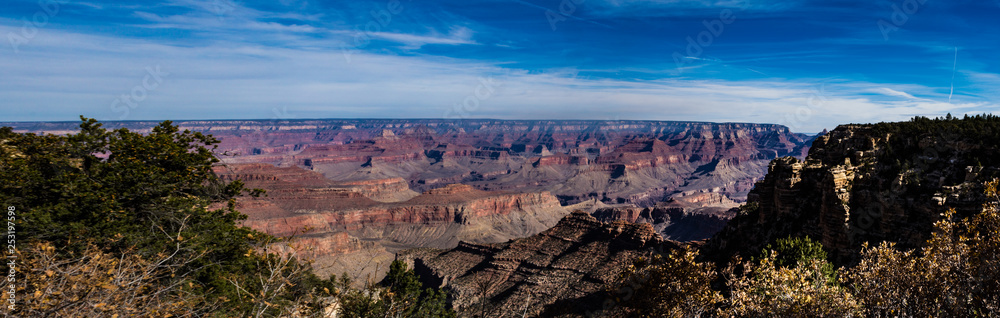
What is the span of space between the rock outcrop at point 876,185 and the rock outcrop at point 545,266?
20.1 meters

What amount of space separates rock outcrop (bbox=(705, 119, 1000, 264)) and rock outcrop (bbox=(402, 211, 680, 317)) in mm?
20127

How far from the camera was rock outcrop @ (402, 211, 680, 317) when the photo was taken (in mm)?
53000

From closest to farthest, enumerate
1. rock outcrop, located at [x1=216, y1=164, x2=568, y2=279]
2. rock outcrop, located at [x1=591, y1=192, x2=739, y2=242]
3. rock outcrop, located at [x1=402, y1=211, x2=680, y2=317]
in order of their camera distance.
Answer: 1. rock outcrop, located at [x1=402, y1=211, x2=680, y2=317]
2. rock outcrop, located at [x1=216, y1=164, x2=568, y2=279]
3. rock outcrop, located at [x1=591, y1=192, x2=739, y2=242]

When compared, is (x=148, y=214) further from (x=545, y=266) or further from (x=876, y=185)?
(x=545, y=266)

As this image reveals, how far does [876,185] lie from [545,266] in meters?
44.1

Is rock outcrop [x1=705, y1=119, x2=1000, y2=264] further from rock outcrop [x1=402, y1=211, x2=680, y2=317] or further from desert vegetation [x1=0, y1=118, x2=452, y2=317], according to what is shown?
desert vegetation [x1=0, y1=118, x2=452, y2=317]

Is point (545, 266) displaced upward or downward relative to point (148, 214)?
downward

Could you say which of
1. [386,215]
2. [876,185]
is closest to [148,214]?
[876,185]

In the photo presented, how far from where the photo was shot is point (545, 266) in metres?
66.0

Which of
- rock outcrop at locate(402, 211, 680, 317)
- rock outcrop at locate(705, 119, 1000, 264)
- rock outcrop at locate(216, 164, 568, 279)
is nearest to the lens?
rock outcrop at locate(705, 119, 1000, 264)

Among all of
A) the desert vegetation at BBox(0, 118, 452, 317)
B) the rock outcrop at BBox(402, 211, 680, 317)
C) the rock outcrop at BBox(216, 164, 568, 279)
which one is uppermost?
the desert vegetation at BBox(0, 118, 452, 317)

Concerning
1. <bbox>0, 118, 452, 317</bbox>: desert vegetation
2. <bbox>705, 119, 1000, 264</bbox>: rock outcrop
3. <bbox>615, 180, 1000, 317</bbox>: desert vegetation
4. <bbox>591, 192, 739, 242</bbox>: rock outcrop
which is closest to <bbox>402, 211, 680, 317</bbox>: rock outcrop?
<bbox>705, 119, 1000, 264</bbox>: rock outcrop

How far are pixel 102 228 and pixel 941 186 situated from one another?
135 ft

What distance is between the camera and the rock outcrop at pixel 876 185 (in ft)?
80.0
